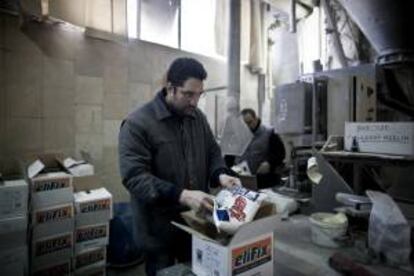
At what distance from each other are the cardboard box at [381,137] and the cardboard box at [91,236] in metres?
1.82

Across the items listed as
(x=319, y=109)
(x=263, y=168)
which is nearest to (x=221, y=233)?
(x=319, y=109)

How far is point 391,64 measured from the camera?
2.36 meters

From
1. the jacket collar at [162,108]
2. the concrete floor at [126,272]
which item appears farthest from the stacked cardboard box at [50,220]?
the jacket collar at [162,108]

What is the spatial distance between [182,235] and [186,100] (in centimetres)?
57

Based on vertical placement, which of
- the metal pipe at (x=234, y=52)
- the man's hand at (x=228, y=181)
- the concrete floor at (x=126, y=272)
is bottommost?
the concrete floor at (x=126, y=272)

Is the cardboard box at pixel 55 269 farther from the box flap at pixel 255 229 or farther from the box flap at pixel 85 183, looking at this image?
the box flap at pixel 255 229

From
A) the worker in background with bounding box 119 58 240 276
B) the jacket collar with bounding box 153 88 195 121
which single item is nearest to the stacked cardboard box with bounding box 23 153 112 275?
the worker in background with bounding box 119 58 240 276

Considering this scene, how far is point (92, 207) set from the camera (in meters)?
2.35

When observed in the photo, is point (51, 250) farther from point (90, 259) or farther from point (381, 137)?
point (381, 137)

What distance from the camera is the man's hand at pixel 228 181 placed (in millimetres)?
1240

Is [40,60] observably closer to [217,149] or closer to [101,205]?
[101,205]

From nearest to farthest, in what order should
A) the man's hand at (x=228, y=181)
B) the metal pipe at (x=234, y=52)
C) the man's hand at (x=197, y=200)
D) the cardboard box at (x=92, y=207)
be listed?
1. the man's hand at (x=197, y=200)
2. the man's hand at (x=228, y=181)
3. the cardboard box at (x=92, y=207)
4. the metal pipe at (x=234, y=52)

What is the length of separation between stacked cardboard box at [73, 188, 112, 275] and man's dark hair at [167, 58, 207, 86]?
1.44 metres

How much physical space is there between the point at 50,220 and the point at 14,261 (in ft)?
1.01
